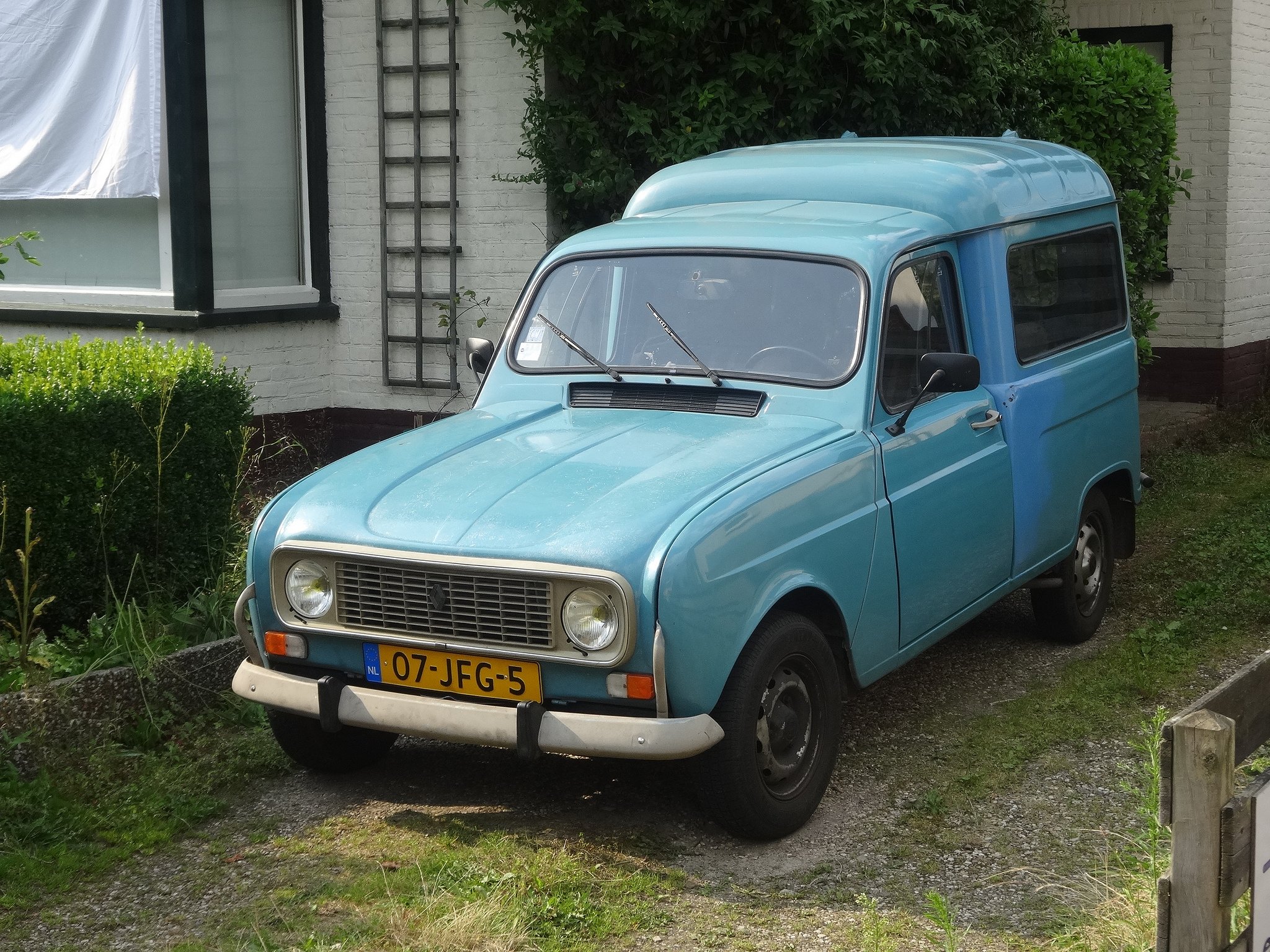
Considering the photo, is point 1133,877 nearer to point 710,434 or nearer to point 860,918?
point 860,918

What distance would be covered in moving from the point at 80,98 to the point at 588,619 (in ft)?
23.2

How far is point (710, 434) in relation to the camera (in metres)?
5.05

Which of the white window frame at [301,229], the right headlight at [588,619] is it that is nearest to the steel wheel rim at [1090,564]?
the right headlight at [588,619]

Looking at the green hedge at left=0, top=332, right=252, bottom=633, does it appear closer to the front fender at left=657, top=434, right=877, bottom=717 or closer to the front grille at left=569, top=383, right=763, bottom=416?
the front grille at left=569, top=383, right=763, bottom=416

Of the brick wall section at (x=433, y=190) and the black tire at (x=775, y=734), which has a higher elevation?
the brick wall section at (x=433, y=190)

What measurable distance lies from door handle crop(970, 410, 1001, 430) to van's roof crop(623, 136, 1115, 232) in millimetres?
736

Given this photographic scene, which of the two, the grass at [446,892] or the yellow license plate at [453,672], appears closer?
the grass at [446,892]

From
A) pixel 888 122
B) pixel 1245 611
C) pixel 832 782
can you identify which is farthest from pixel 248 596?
pixel 888 122

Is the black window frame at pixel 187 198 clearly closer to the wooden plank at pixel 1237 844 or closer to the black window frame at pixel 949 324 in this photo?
the black window frame at pixel 949 324

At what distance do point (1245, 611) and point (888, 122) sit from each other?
3832 millimetres

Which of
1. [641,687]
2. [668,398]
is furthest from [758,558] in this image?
[668,398]

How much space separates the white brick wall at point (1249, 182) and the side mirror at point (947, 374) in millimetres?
→ 8463

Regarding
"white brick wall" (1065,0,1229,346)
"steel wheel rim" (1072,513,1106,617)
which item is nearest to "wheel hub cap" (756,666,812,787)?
"steel wheel rim" (1072,513,1106,617)

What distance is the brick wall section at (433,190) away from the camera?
32.2 feet
